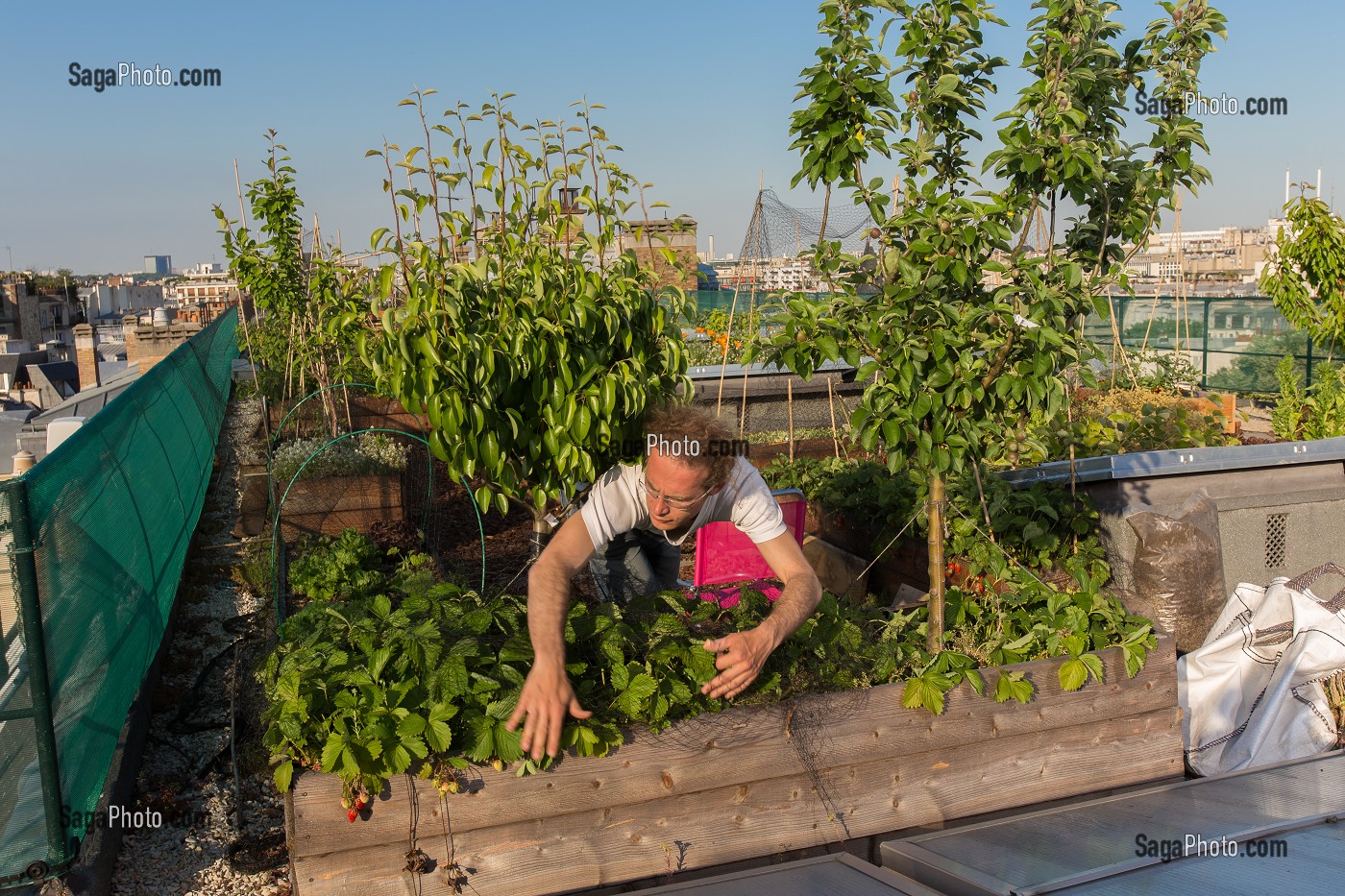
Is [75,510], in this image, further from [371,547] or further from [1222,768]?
[1222,768]

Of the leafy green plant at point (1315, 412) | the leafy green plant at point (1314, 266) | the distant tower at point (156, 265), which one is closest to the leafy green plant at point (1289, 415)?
the leafy green plant at point (1315, 412)

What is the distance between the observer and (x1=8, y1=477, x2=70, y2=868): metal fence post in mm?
2760

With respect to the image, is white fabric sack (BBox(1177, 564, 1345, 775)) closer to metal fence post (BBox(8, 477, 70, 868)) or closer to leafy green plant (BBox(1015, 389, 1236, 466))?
leafy green plant (BBox(1015, 389, 1236, 466))

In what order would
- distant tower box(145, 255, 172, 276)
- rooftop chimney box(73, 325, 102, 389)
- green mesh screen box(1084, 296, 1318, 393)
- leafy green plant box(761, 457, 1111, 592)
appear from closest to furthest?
leafy green plant box(761, 457, 1111, 592) → green mesh screen box(1084, 296, 1318, 393) → rooftop chimney box(73, 325, 102, 389) → distant tower box(145, 255, 172, 276)

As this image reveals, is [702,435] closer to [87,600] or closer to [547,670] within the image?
[547,670]

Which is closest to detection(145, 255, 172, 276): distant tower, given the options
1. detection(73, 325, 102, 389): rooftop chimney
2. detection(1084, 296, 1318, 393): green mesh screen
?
detection(73, 325, 102, 389): rooftop chimney

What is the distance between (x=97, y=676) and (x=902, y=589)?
3.36m

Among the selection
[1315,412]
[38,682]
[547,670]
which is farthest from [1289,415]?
[38,682]

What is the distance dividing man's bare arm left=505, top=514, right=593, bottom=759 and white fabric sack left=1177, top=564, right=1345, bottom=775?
2.66 metres

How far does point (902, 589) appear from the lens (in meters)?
4.84

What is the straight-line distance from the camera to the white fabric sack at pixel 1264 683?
3867mm

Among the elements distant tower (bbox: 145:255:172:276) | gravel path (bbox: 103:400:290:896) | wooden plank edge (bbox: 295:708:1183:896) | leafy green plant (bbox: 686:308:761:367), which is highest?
distant tower (bbox: 145:255:172:276)

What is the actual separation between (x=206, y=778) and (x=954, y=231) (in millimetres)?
3243

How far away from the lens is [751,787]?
2826 mm
